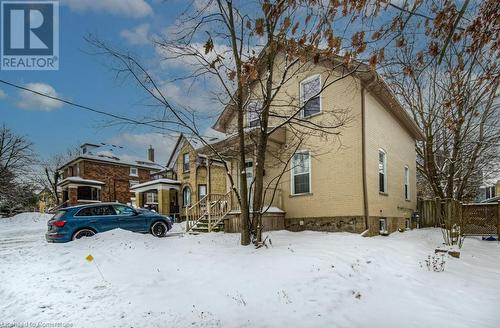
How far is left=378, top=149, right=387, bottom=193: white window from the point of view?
494 inches

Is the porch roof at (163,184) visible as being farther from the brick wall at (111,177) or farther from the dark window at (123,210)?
the dark window at (123,210)

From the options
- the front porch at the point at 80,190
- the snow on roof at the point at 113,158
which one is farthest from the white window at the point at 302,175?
the snow on roof at the point at 113,158

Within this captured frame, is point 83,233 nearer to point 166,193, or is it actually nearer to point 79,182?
point 166,193

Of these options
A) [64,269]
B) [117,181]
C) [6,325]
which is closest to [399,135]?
[64,269]

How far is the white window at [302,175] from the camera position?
1209 cm

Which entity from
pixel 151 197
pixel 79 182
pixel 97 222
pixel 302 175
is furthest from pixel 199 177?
pixel 302 175

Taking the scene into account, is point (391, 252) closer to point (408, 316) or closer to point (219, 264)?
point (408, 316)

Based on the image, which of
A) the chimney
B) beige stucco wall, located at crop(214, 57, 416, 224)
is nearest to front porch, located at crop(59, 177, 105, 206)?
the chimney

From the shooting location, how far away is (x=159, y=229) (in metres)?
12.7

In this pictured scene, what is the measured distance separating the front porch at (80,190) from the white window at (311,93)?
25716 mm

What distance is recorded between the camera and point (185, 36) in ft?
25.3

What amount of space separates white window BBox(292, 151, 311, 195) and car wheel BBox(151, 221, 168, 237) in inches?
224

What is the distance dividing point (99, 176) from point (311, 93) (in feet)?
93.5

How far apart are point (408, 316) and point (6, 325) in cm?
538
